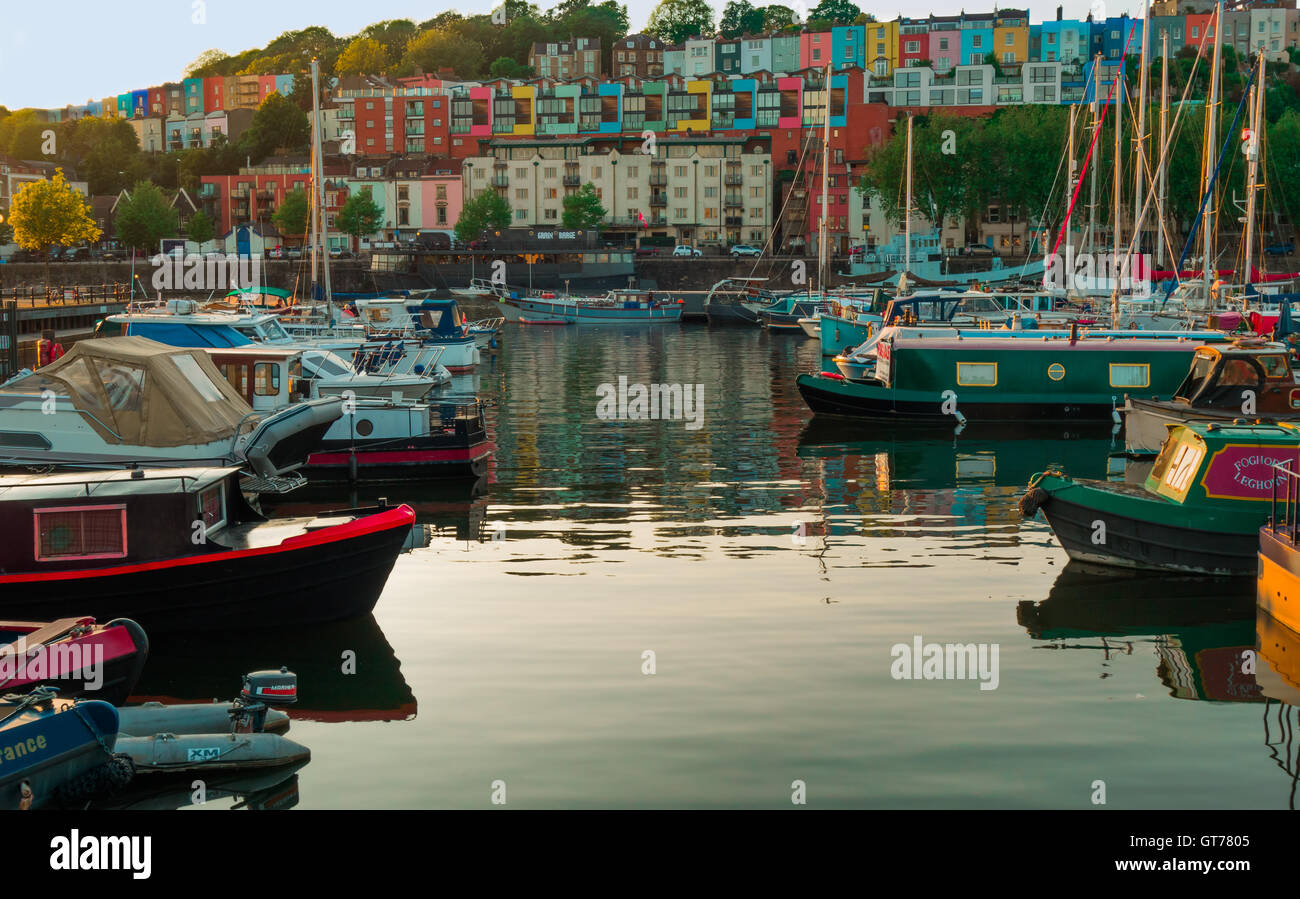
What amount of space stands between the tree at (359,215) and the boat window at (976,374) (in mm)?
101312

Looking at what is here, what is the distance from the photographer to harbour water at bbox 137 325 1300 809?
46.7ft

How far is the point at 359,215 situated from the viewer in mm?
135875

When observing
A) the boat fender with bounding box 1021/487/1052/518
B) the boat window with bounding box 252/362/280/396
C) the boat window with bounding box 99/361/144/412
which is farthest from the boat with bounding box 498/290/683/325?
the boat fender with bounding box 1021/487/1052/518

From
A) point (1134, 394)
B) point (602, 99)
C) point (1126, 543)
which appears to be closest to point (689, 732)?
point (1126, 543)

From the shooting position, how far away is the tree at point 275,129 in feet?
564

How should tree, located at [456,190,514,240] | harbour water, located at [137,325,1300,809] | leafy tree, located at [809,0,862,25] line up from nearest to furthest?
harbour water, located at [137,325,1300,809] < tree, located at [456,190,514,240] < leafy tree, located at [809,0,862,25]

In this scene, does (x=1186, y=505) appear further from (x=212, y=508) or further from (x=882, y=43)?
(x=882, y=43)

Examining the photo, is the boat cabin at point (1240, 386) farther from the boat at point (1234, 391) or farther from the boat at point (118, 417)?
the boat at point (118, 417)

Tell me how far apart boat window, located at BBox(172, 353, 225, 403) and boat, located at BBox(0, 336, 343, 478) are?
0.04m

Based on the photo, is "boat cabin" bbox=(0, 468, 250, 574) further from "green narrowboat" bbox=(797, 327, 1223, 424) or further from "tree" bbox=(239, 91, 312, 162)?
"tree" bbox=(239, 91, 312, 162)

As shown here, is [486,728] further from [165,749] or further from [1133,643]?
[1133,643]

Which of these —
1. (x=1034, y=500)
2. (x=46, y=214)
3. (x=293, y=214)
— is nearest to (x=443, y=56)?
(x=293, y=214)

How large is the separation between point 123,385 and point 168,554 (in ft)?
24.4
